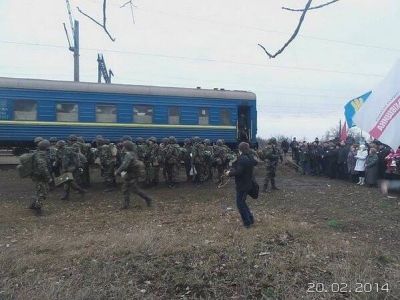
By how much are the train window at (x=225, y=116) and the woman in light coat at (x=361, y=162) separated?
6012 millimetres

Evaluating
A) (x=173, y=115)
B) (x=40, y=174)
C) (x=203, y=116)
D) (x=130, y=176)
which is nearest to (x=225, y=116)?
(x=203, y=116)

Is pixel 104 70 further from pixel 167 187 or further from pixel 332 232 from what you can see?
pixel 332 232

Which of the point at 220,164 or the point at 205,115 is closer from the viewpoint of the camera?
the point at 220,164

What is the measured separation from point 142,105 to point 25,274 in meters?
12.4

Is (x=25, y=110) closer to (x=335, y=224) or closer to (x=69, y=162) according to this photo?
(x=69, y=162)

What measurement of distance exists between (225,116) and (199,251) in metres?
12.9

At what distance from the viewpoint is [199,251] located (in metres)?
6.85

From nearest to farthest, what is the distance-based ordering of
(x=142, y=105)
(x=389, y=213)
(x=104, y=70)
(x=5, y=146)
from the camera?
1. (x=389, y=213)
2. (x=5, y=146)
3. (x=142, y=105)
4. (x=104, y=70)

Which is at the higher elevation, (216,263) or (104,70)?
(104,70)

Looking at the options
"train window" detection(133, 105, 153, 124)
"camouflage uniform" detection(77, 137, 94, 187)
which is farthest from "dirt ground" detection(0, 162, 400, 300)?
"train window" detection(133, 105, 153, 124)

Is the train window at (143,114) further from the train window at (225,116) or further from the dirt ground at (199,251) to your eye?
the dirt ground at (199,251)

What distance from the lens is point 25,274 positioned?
19.4 feet

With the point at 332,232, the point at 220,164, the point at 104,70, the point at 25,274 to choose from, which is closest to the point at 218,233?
the point at 332,232

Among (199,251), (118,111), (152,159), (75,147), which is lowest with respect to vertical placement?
(199,251)
